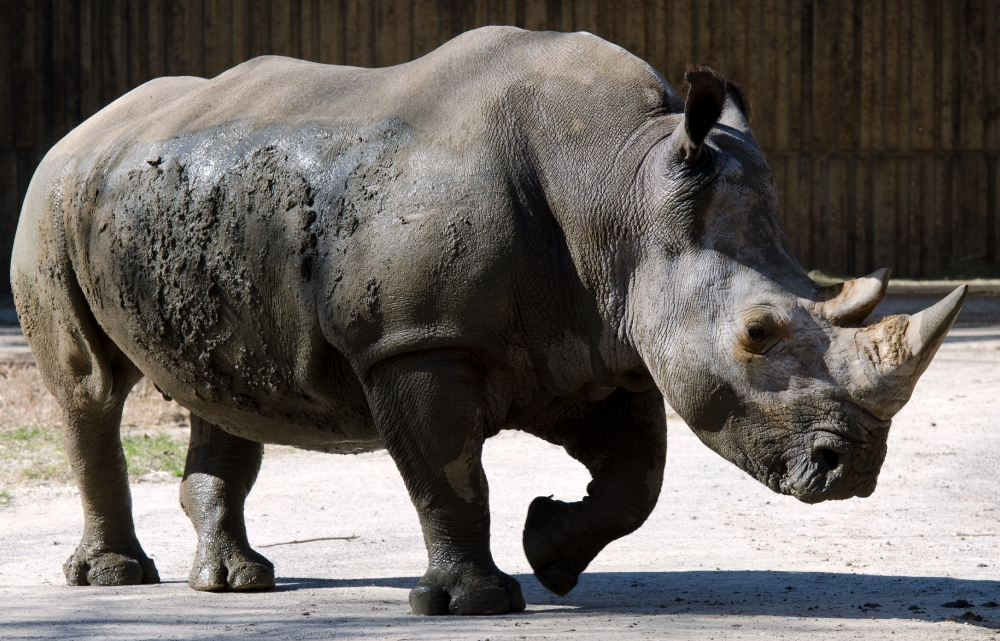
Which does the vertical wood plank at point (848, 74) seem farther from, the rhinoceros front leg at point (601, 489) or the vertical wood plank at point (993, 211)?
the rhinoceros front leg at point (601, 489)

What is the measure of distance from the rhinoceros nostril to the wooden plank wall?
1554 centimetres

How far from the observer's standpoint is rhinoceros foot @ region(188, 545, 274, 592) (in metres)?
5.49

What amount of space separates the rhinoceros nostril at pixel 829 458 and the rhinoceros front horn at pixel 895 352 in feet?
0.59

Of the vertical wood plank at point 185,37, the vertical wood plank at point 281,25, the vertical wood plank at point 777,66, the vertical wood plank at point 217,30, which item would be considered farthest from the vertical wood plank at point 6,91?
the vertical wood plank at point 777,66

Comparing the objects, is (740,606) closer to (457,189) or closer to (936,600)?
(936,600)

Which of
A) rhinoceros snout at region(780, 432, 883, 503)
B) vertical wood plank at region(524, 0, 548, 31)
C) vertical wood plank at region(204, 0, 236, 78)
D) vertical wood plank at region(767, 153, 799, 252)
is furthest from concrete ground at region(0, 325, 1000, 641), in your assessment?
vertical wood plank at region(204, 0, 236, 78)

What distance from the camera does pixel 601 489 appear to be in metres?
4.81

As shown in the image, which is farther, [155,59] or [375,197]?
[155,59]

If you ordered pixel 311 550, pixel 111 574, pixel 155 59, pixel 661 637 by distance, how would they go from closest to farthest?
pixel 661 637, pixel 111 574, pixel 311 550, pixel 155 59

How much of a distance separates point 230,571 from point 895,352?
2878 millimetres

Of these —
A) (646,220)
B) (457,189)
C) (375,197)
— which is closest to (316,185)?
(375,197)

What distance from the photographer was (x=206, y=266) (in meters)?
4.87

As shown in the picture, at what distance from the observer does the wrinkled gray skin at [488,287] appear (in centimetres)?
413

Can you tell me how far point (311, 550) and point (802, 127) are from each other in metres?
14.8
